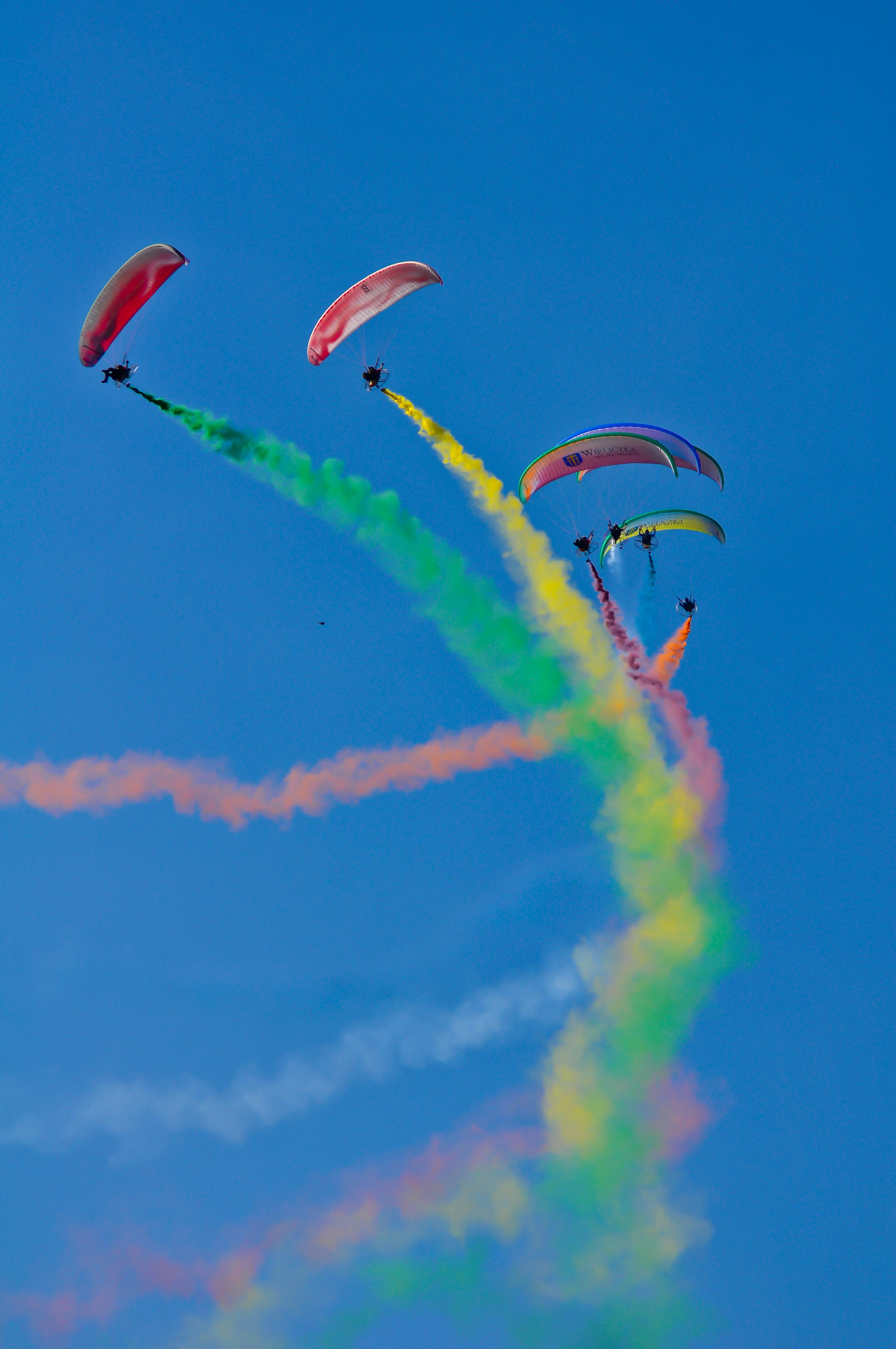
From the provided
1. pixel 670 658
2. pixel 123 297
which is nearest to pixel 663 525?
pixel 670 658

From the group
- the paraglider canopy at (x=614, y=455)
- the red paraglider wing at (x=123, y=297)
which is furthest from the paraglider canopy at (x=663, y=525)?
the red paraglider wing at (x=123, y=297)

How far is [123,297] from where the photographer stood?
29766 mm

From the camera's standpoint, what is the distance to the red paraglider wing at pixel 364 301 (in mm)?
29688

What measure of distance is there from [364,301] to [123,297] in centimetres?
592

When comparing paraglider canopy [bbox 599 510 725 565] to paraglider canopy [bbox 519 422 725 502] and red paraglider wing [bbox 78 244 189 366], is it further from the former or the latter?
red paraglider wing [bbox 78 244 189 366]

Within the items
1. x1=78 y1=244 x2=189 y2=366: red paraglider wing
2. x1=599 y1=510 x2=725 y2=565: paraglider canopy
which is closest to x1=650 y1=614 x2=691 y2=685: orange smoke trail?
x1=599 y1=510 x2=725 y2=565: paraglider canopy

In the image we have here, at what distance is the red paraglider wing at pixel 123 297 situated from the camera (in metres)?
29.1

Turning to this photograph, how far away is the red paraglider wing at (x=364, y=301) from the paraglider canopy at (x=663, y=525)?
923cm

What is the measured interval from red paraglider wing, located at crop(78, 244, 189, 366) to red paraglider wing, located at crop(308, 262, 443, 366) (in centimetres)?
380

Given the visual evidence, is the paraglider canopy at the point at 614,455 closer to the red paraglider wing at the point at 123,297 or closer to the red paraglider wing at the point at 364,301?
the red paraglider wing at the point at 364,301

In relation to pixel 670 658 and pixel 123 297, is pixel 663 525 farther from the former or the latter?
pixel 123 297

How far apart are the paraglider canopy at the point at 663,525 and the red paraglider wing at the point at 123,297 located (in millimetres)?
13934

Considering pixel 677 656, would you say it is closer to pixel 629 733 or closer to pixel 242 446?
pixel 629 733

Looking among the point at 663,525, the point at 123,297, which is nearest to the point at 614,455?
the point at 663,525
